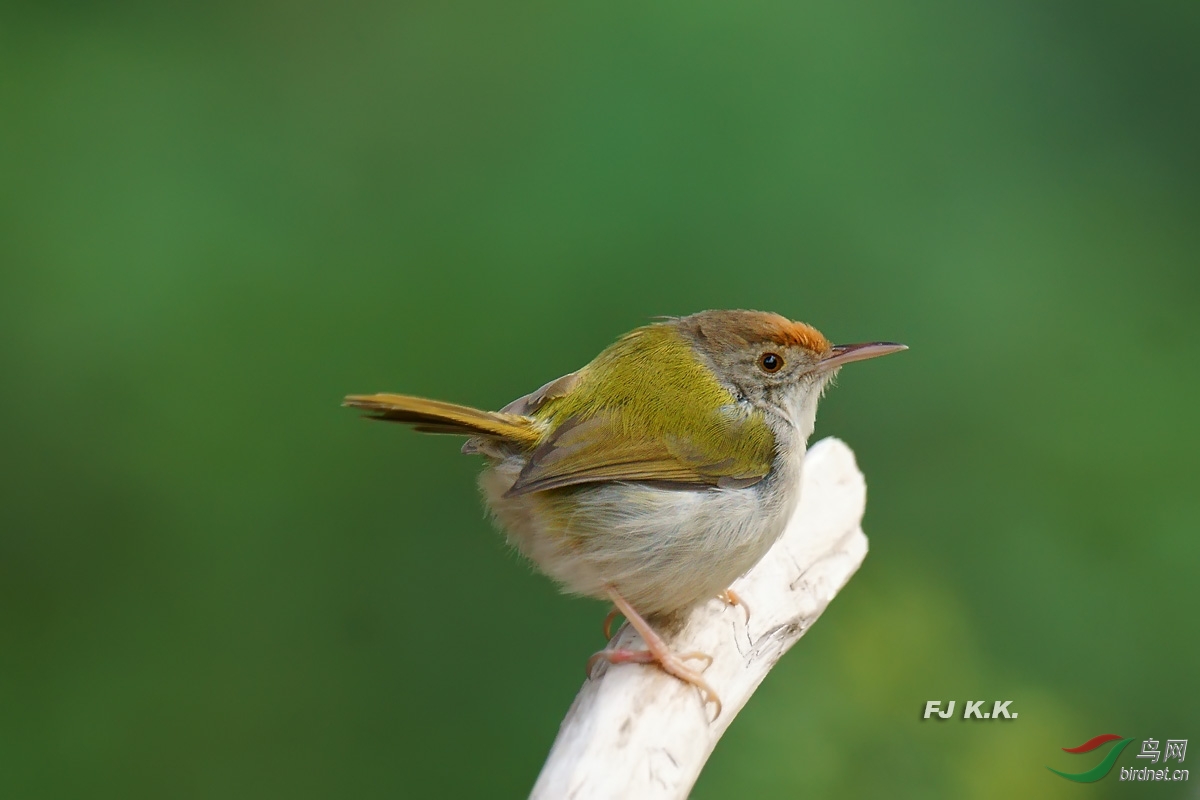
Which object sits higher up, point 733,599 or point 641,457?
point 641,457

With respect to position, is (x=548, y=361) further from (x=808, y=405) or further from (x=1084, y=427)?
(x=1084, y=427)

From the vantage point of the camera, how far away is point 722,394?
2.80 meters

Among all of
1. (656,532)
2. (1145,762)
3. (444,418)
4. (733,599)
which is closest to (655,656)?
(656,532)

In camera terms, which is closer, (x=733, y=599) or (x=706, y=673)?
(x=706, y=673)

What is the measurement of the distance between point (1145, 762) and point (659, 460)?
5.98 ft

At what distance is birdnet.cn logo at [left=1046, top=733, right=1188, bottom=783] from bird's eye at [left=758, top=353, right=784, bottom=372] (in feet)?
4.95

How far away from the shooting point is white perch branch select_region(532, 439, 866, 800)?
218cm

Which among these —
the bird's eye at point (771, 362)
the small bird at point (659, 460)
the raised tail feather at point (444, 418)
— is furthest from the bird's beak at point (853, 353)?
the raised tail feather at point (444, 418)

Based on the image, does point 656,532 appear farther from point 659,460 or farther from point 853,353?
point 853,353

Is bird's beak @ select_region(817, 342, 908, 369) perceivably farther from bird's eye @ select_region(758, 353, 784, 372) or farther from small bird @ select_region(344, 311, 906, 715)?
bird's eye @ select_region(758, 353, 784, 372)

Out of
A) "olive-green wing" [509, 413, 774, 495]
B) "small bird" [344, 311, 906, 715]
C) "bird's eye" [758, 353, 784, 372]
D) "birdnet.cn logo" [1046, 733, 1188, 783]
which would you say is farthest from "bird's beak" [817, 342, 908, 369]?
"birdnet.cn logo" [1046, 733, 1188, 783]

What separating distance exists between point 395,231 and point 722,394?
66.5 inches

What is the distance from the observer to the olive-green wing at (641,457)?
2.53 meters

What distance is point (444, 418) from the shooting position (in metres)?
2.40
